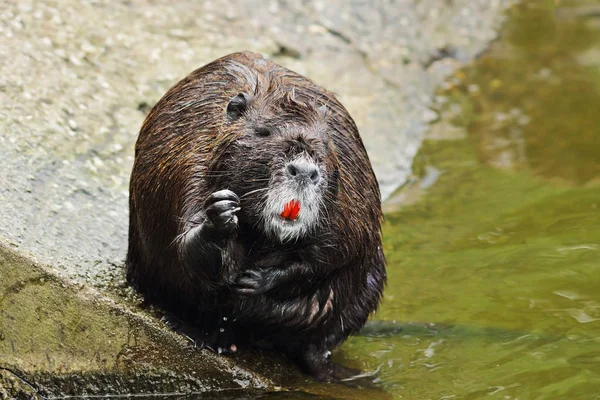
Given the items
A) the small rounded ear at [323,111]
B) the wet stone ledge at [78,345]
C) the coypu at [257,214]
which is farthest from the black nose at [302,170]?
the wet stone ledge at [78,345]

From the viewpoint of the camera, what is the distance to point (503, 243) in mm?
6160

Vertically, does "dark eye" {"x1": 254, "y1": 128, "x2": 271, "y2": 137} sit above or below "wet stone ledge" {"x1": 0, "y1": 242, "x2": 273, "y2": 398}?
above

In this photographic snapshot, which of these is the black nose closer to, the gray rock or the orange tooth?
the orange tooth

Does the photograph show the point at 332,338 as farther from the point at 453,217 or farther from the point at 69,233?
the point at 453,217

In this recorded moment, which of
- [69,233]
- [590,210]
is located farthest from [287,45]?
[69,233]

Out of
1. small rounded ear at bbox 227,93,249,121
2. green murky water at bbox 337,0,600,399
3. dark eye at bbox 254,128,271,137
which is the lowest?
green murky water at bbox 337,0,600,399

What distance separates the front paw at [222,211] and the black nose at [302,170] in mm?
247

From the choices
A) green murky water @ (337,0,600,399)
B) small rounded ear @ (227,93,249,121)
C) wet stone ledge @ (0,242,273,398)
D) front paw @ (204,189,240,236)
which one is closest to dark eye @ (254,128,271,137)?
small rounded ear @ (227,93,249,121)

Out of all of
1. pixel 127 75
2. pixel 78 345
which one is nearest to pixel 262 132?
pixel 78 345

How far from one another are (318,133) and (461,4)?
596cm

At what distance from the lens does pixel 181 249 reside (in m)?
4.34

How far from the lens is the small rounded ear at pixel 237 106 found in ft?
14.8

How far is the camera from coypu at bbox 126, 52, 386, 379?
4242mm

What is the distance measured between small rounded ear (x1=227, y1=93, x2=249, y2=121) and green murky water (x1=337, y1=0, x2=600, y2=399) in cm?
147
